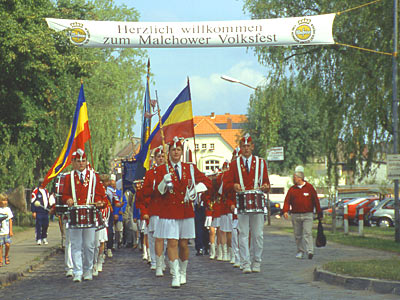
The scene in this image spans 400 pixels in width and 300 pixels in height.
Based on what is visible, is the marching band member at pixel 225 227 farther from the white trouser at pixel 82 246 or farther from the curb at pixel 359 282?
the white trouser at pixel 82 246

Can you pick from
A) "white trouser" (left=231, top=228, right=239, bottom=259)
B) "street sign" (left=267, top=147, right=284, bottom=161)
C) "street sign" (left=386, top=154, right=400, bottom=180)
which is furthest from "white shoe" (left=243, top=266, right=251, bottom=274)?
"street sign" (left=267, top=147, right=284, bottom=161)

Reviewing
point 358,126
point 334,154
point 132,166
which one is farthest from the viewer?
point 334,154

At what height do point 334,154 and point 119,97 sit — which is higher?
point 119,97

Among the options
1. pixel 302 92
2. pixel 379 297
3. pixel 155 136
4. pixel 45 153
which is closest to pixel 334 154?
pixel 302 92

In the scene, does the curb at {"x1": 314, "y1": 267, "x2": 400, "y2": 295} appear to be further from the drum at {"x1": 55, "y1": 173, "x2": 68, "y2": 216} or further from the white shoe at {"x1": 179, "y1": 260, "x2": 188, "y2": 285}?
the drum at {"x1": 55, "y1": 173, "x2": 68, "y2": 216}

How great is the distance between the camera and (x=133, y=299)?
10125 mm

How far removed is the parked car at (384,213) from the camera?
3878cm

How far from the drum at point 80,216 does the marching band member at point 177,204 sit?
1485 mm

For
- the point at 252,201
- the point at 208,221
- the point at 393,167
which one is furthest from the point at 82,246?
the point at 393,167

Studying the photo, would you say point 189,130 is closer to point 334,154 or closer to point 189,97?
point 189,97

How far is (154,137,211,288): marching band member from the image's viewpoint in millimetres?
11320

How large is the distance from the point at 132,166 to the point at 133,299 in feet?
25.7

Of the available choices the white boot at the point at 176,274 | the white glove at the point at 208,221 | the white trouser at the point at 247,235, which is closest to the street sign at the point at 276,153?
the white glove at the point at 208,221

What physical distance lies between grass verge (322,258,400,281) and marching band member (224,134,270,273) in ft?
4.16
